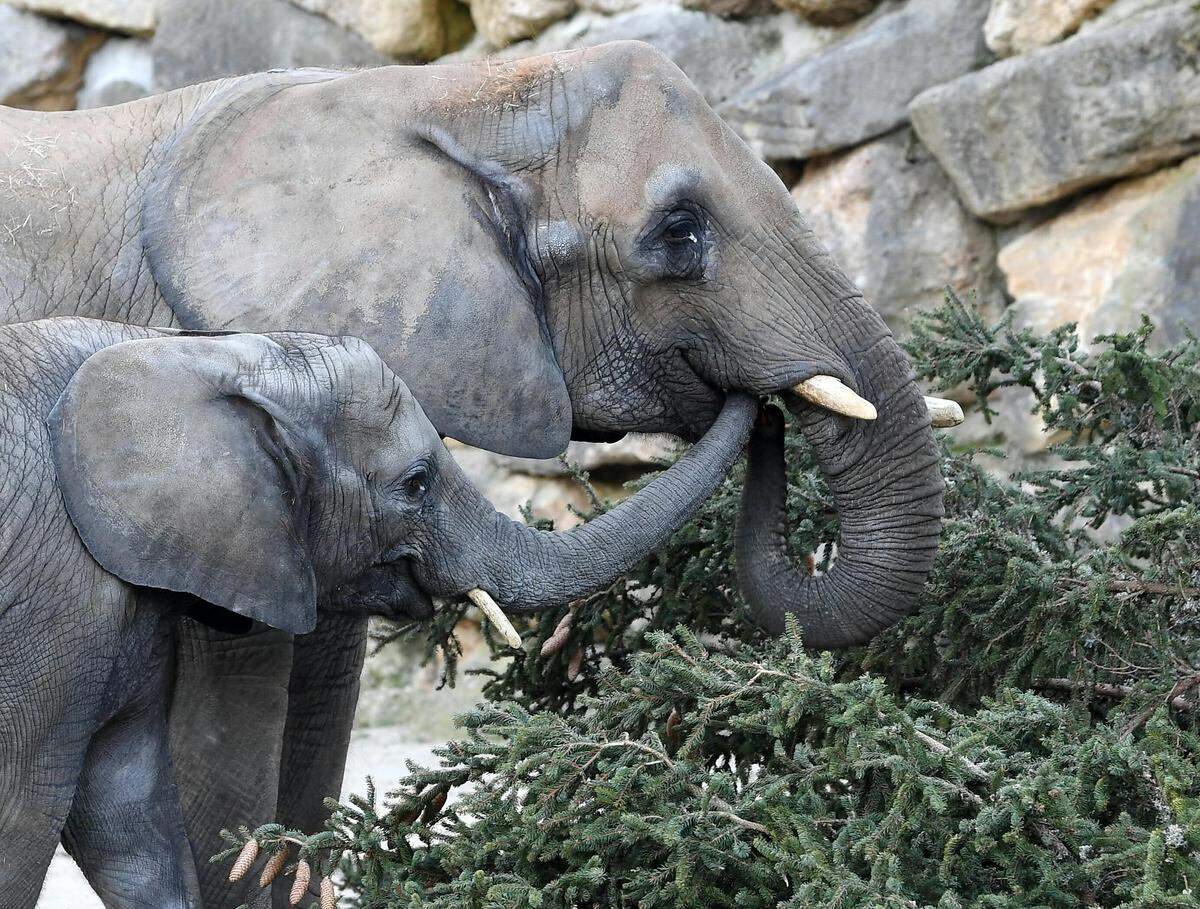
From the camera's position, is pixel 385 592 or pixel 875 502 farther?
pixel 875 502

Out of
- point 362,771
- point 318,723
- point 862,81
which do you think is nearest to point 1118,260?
point 862,81

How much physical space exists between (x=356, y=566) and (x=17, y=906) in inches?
26.2

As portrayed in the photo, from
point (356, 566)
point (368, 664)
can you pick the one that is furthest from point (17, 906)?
point (368, 664)

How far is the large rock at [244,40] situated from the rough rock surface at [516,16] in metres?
0.46

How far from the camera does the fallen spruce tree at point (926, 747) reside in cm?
243

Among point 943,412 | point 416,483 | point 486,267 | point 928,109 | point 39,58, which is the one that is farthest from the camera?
point 39,58

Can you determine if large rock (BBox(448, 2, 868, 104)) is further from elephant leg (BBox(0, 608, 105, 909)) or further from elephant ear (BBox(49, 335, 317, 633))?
elephant leg (BBox(0, 608, 105, 909))

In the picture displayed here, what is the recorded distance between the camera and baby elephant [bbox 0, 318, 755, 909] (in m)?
2.47

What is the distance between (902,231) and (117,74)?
3120 millimetres

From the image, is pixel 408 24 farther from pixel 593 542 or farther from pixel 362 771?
pixel 593 542

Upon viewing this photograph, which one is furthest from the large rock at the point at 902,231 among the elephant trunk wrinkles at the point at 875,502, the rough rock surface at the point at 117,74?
the rough rock surface at the point at 117,74

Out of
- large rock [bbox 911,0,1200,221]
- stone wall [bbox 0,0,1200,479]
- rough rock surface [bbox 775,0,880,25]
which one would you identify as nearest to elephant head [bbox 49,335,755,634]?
stone wall [bbox 0,0,1200,479]

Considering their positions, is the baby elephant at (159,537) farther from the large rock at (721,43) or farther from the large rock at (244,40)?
the large rock at (244,40)

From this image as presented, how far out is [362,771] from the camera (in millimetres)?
6035
